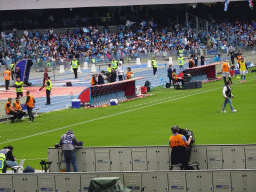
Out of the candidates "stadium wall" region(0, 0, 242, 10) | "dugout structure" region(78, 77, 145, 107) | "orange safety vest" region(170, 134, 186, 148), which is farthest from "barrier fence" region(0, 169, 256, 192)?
"stadium wall" region(0, 0, 242, 10)

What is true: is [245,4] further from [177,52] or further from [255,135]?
[255,135]

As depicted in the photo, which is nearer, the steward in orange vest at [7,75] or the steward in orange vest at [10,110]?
the steward in orange vest at [10,110]

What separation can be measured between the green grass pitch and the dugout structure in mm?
1211

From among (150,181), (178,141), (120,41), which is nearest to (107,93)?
(178,141)

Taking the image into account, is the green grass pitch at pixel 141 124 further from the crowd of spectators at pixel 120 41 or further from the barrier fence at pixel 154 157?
the crowd of spectators at pixel 120 41

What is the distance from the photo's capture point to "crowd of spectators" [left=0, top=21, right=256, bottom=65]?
6247 cm

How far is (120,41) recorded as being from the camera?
231ft

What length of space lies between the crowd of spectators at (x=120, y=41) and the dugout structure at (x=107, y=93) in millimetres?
24764

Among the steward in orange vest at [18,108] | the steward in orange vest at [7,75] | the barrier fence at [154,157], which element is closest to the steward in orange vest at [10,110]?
the steward in orange vest at [18,108]

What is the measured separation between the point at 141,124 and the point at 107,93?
8936 mm

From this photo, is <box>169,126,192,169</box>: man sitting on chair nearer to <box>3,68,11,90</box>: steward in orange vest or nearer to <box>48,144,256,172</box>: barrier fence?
<box>48,144,256,172</box>: barrier fence

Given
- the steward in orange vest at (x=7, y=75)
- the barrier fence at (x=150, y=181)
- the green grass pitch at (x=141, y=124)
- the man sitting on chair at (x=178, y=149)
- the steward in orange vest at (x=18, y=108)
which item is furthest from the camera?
the steward in orange vest at (x=7, y=75)

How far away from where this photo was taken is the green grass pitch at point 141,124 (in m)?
21.3

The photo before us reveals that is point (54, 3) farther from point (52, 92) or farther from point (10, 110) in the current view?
point (10, 110)
